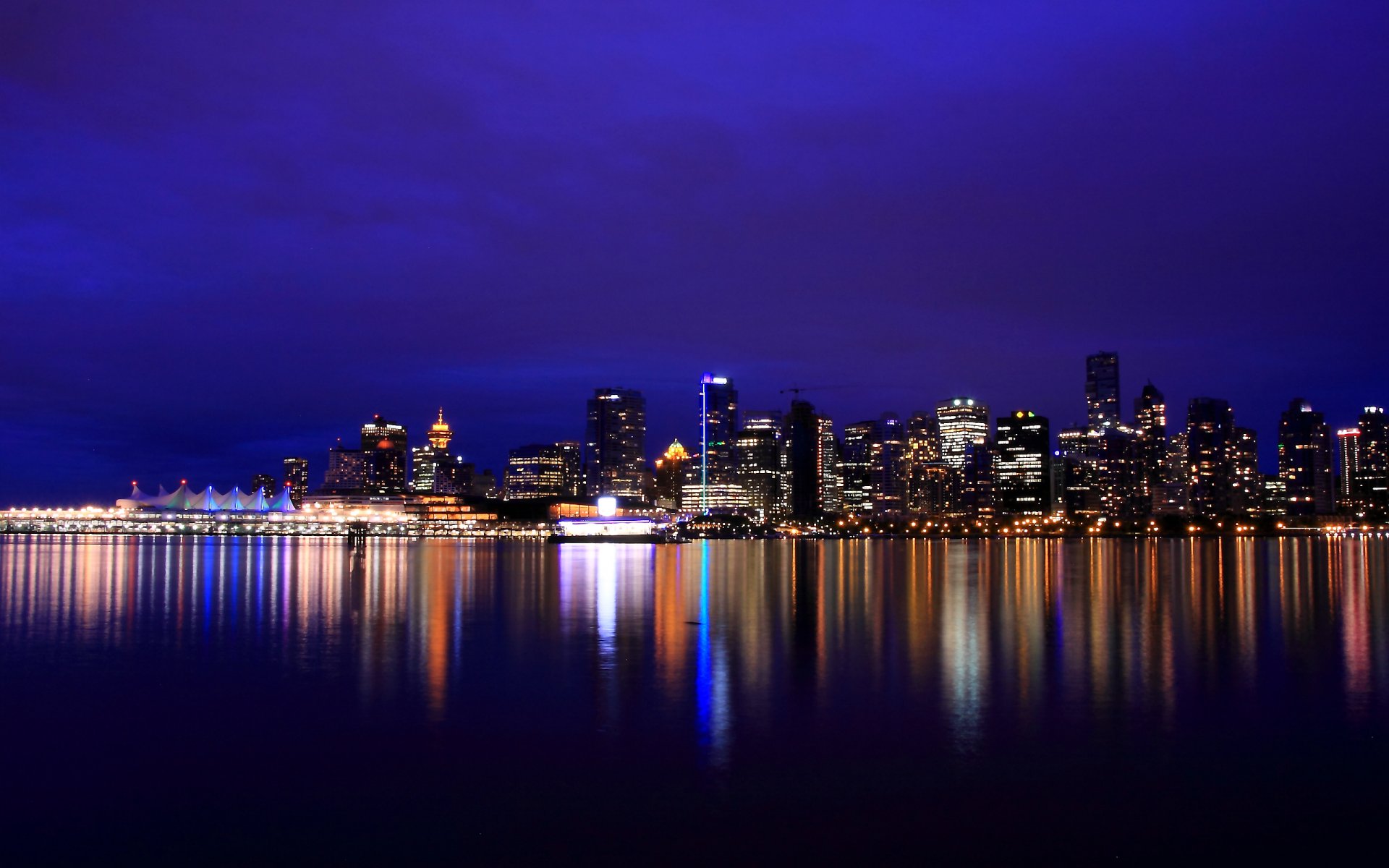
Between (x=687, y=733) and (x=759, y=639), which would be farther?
(x=759, y=639)

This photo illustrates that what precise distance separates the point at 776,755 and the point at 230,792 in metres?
7.82

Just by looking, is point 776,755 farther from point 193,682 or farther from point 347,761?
point 193,682

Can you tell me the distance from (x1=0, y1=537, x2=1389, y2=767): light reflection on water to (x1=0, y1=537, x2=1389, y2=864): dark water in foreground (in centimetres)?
18

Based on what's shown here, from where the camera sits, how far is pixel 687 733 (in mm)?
18516

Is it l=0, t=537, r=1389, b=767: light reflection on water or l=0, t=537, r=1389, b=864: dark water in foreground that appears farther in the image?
l=0, t=537, r=1389, b=767: light reflection on water

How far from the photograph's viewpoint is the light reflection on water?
69.3 feet

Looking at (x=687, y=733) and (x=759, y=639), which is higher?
(x=687, y=733)

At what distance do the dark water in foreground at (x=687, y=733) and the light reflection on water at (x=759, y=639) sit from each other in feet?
0.59

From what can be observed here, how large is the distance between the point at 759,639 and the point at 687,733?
13394mm

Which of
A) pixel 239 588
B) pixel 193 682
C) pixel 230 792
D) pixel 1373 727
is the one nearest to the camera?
pixel 230 792

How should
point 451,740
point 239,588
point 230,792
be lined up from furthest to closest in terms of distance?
point 239,588
point 451,740
point 230,792

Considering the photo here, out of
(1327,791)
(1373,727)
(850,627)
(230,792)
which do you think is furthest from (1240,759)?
(850,627)

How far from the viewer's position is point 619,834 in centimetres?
1308

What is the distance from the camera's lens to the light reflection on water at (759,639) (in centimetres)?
2111
